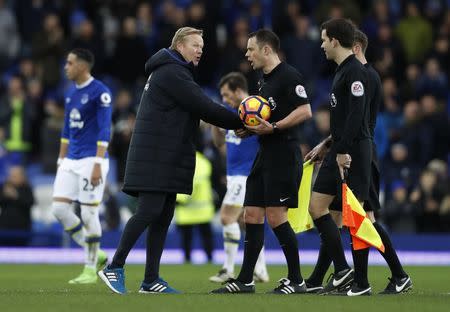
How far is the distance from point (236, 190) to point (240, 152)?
52cm

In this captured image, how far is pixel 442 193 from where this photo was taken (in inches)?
829

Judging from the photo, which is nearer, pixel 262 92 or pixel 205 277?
pixel 262 92

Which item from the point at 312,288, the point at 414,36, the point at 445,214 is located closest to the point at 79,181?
the point at 312,288

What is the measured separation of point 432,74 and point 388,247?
12.3 metres

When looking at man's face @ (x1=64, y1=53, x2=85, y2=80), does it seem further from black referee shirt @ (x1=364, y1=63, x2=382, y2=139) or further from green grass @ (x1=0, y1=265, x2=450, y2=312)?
black referee shirt @ (x1=364, y1=63, x2=382, y2=139)

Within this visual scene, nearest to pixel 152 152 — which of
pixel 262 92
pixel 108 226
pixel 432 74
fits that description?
pixel 262 92

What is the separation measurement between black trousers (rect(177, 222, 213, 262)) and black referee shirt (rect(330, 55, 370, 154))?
8.34 meters

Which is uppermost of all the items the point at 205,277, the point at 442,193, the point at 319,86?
the point at 319,86

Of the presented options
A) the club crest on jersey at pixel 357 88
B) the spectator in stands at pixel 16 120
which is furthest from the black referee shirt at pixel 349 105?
the spectator in stands at pixel 16 120

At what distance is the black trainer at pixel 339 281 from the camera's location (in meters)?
11.4

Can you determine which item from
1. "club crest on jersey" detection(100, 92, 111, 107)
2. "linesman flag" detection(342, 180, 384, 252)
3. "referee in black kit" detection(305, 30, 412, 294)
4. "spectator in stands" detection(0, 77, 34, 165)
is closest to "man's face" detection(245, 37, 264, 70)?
"referee in black kit" detection(305, 30, 412, 294)

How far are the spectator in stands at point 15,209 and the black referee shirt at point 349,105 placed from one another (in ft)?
35.0

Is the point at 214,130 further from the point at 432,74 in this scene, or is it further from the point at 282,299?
the point at 432,74

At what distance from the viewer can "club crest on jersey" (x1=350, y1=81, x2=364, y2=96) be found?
10.8 metres
